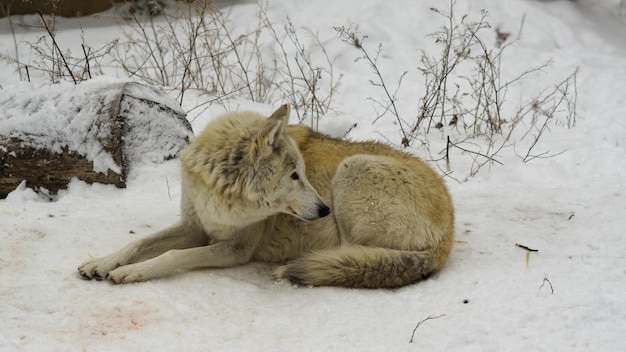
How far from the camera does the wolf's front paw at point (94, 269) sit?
3.75 meters

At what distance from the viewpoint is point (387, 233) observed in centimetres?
416

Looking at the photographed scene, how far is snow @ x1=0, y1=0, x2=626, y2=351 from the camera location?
308cm

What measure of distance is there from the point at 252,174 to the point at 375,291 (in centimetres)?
107

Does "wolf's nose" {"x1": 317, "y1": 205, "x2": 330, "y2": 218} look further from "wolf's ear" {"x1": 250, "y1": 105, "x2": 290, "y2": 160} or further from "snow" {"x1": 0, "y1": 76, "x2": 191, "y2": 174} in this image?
"snow" {"x1": 0, "y1": 76, "x2": 191, "y2": 174}

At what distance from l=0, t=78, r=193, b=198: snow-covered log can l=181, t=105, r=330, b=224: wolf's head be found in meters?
1.33

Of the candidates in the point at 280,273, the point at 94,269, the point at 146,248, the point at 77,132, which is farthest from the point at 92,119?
the point at 280,273

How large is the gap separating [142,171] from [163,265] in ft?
5.75

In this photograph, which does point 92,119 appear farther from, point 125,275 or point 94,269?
point 125,275

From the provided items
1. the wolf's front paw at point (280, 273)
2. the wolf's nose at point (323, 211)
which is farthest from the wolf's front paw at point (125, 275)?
the wolf's nose at point (323, 211)

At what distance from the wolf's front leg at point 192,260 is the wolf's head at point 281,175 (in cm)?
40

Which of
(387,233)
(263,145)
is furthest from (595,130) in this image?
(263,145)

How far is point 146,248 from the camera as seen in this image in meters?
4.16

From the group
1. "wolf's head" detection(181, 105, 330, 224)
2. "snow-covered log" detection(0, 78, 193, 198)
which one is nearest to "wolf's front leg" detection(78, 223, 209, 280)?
"wolf's head" detection(181, 105, 330, 224)

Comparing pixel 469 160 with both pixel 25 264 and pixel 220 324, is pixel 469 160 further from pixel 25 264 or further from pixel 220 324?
pixel 25 264
